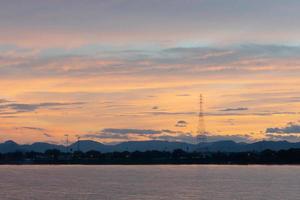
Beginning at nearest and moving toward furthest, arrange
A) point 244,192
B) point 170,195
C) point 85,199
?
point 85,199, point 170,195, point 244,192

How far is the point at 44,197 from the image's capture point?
78000 mm

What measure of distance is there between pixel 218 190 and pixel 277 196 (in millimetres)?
12010

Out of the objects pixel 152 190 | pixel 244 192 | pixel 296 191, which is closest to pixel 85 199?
pixel 152 190

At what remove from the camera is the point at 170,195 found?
79875 millimetres

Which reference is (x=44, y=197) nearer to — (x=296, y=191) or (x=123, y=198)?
(x=123, y=198)

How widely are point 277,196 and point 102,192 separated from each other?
2219cm

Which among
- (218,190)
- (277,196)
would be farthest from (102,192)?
(277,196)

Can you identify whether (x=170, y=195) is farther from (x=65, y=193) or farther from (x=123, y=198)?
(x=65, y=193)

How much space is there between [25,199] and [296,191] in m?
36.5

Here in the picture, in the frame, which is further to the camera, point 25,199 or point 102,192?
point 102,192

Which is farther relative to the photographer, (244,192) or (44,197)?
(244,192)

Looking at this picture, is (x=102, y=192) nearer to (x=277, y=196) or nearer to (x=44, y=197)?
(x=44, y=197)

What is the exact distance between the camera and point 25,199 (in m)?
75.6

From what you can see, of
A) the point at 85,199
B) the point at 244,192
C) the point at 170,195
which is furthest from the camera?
the point at 244,192
